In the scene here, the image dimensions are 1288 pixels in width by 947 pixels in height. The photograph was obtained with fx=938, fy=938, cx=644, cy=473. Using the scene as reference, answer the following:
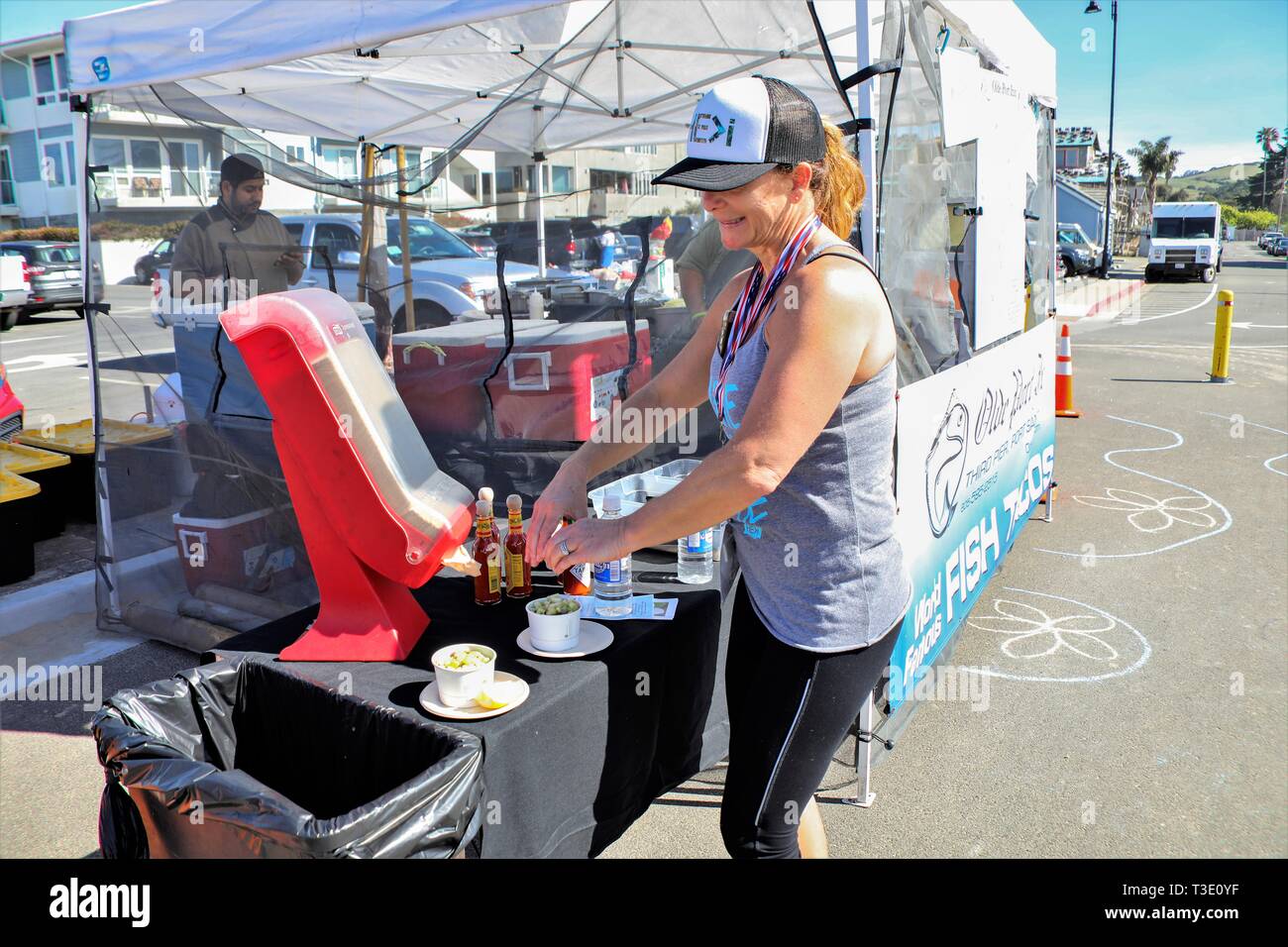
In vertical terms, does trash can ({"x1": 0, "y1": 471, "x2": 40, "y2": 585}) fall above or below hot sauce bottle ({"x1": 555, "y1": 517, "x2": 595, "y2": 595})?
below

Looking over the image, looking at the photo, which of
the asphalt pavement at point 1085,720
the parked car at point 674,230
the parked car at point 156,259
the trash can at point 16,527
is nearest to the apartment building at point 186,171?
the parked car at point 156,259

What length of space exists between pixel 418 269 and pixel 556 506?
3330mm

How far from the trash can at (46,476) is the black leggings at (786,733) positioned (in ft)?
18.0

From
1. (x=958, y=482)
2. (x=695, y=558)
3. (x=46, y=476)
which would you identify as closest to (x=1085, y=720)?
(x=958, y=482)

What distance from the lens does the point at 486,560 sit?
8.35 ft

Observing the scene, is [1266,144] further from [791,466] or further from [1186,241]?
[791,466]

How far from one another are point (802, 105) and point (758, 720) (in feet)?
4.14

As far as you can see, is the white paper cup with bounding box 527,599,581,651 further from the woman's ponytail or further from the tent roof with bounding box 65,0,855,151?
the tent roof with bounding box 65,0,855,151

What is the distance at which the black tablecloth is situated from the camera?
1.97 meters

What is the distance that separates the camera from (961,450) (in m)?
3.88

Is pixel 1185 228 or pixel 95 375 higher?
pixel 1185 228

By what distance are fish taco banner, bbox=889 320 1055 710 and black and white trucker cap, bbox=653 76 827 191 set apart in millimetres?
1431

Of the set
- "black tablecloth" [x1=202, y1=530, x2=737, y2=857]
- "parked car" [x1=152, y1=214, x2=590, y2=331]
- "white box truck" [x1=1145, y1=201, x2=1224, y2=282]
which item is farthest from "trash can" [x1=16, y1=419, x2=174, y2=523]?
"white box truck" [x1=1145, y1=201, x2=1224, y2=282]

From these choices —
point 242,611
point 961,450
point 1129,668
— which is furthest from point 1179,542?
point 242,611
